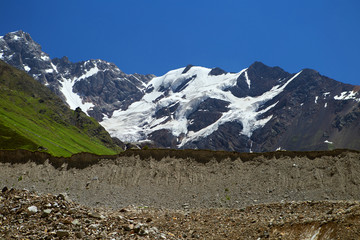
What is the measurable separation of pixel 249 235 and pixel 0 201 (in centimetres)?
1931

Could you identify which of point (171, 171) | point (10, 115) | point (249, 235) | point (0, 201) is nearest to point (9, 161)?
point (171, 171)

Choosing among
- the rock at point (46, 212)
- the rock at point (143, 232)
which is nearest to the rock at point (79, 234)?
the rock at point (46, 212)

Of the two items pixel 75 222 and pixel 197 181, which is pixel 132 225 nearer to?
pixel 75 222

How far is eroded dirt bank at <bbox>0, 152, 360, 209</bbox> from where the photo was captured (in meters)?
46.4

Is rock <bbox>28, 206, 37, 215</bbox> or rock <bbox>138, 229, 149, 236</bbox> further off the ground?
rock <bbox>28, 206, 37, 215</bbox>

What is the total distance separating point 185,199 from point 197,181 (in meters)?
4.93

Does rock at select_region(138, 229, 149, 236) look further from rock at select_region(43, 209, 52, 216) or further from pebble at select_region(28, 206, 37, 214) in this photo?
pebble at select_region(28, 206, 37, 214)

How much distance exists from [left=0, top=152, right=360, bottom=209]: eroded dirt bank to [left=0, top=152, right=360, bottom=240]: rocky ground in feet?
0.45

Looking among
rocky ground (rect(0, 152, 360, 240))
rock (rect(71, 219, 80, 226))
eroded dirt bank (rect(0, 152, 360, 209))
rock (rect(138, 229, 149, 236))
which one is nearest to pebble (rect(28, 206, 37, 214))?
rocky ground (rect(0, 152, 360, 240))

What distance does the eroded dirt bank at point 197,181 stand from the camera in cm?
4641

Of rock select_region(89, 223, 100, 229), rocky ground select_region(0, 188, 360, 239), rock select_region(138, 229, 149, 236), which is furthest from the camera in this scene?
rock select_region(138, 229, 149, 236)

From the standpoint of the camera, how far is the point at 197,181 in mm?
52406

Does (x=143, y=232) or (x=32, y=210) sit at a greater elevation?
(x=32, y=210)

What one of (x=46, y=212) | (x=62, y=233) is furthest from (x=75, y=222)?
(x=46, y=212)
